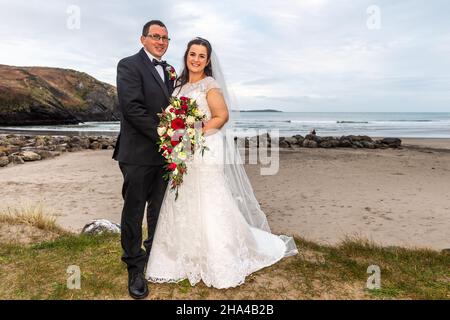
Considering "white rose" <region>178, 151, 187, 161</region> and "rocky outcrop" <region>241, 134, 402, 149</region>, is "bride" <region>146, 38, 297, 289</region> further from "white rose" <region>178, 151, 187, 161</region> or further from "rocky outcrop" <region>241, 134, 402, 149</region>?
"rocky outcrop" <region>241, 134, 402, 149</region>

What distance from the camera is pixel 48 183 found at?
13.5 m

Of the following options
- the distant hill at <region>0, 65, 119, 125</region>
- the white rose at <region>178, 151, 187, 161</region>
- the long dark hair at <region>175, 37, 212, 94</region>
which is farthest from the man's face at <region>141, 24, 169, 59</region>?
the distant hill at <region>0, 65, 119, 125</region>

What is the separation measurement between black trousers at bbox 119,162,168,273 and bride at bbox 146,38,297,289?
7.1 inches

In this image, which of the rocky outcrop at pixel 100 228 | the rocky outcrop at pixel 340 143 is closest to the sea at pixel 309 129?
the rocky outcrop at pixel 340 143

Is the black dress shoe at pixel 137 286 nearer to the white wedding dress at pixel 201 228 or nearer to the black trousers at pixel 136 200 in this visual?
the black trousers at pixel 136 200

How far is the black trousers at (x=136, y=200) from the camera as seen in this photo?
4137mm

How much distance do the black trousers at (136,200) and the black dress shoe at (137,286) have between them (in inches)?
2.8

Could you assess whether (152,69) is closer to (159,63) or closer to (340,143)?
(159,63)

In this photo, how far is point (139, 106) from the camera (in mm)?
3924

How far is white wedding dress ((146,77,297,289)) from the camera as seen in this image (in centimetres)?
436

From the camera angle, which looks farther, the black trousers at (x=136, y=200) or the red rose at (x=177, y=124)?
the black trousers at (x=136, y=200)

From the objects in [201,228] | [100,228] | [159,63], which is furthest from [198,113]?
[100,228]

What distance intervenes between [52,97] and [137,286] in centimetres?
6451
